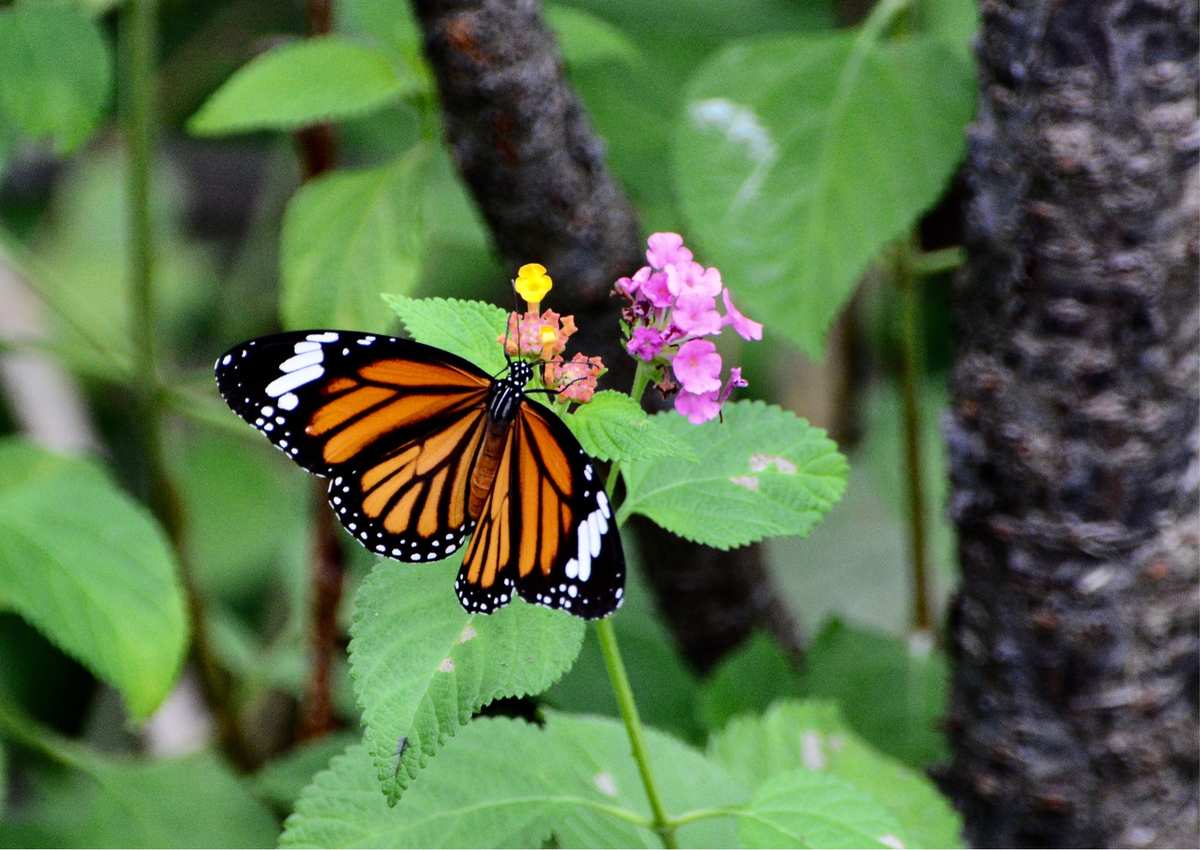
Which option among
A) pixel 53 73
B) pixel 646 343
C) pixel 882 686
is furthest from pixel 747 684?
pixel 53 73

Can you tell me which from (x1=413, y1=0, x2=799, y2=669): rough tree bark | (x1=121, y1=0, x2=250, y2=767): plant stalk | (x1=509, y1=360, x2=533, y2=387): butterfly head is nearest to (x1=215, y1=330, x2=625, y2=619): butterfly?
(x1=509, y1=360, x2=533, y2=387): butterfly head

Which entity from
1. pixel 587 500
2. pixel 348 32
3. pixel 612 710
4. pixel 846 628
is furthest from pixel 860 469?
pixel 587 500

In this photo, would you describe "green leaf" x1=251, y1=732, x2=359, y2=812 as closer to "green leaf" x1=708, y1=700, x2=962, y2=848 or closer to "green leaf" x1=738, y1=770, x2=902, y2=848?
"green leaf" x1=708, y1=700, x2=962, y2=848

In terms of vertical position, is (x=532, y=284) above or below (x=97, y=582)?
above

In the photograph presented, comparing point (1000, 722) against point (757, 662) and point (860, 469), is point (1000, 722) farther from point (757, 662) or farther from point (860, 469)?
point (860, 469)

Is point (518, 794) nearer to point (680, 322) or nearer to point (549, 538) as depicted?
point (549, 538)

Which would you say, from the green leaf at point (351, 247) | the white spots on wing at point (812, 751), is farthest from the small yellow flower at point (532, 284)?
the white spots on wing at point (812, 751)
